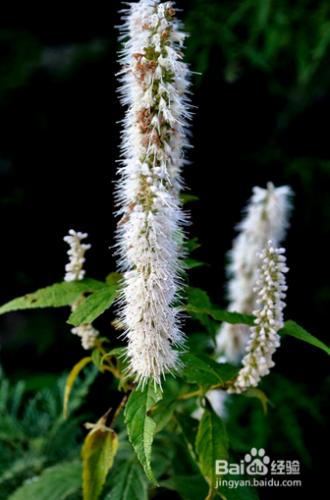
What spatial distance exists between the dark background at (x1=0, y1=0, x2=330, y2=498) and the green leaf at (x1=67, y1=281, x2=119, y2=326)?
2.25m

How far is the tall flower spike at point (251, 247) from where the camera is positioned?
2.38 meters

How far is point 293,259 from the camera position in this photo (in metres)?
4.28

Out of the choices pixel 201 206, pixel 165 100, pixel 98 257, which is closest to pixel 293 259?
pixel 201 206

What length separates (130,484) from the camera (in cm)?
199

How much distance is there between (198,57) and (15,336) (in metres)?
1.92

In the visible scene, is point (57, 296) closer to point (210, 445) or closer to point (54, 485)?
point (210, 445)

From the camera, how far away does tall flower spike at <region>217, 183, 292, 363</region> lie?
7.82 ft

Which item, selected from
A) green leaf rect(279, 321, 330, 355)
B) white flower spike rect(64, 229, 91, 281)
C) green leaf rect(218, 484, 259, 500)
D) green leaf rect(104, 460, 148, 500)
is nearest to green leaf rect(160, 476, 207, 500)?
green leaf rect(104, 460, 148, 500)

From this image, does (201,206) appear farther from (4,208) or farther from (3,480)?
(3,480)

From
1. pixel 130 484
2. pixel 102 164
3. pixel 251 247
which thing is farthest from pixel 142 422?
pixel 102 164

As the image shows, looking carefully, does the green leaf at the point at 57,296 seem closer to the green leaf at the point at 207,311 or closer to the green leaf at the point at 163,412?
the green leaf at the point at 207,311

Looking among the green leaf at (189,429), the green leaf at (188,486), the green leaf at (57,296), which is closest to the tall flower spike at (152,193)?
the green leaf at (57,296)

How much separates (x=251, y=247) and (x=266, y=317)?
764 mm

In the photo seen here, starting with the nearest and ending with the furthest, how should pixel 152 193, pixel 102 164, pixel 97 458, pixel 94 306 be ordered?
pixel 152 193 → pixel 94 306 → pixel 97 458 → pixel 102 164
